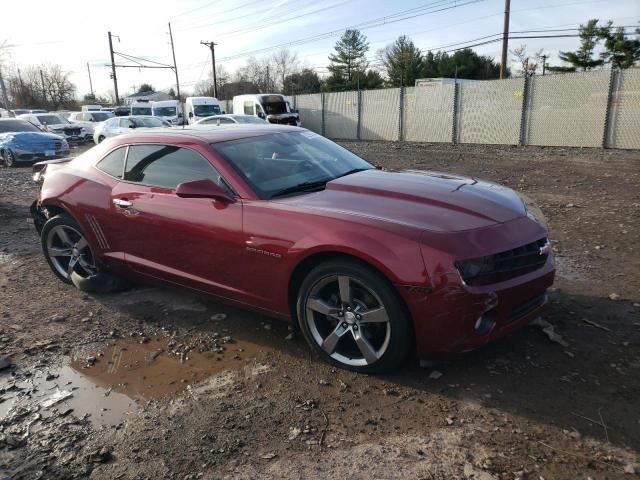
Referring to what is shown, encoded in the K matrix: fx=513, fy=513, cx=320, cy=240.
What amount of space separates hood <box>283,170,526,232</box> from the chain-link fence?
15.1 metres

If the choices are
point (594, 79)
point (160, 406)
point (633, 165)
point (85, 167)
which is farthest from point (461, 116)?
point (160, 406)

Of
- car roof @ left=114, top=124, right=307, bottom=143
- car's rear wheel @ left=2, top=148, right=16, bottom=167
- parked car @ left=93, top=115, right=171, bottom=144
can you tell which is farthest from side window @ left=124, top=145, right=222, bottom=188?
parked car @ left=93, top=115, right=171, bottom=144

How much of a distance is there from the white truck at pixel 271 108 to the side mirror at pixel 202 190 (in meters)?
22.5

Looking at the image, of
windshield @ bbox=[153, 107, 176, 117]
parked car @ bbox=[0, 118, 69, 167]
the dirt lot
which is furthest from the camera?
windshield @ bbox=[153, 107, 176, 117]

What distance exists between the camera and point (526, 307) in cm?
326

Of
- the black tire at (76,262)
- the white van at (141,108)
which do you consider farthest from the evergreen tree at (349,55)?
the black tire at (76,262)

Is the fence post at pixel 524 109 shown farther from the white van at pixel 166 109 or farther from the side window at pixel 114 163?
the white van at pixel 166 109

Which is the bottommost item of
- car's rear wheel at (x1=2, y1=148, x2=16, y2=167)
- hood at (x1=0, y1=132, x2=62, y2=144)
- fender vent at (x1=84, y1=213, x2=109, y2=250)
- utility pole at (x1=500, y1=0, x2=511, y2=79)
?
car's rear wheel at (x1=2, y1=148, x2=16, y2=167)

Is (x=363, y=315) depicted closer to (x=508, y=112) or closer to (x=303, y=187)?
(x=303, y=187)

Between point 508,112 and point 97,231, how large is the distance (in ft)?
60.2

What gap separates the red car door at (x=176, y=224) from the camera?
374 cm

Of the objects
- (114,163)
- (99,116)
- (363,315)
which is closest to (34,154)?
(114,163)

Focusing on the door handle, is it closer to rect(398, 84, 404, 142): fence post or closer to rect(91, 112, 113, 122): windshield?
rect(398, 84, 404, 142): fence post

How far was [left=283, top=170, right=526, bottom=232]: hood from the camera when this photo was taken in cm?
315
